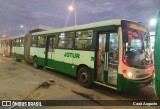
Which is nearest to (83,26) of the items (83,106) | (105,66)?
(105,66)

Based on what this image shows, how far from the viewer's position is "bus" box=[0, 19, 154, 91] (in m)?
6.77

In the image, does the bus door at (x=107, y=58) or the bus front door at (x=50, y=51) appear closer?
the bus door at (x=107, y=58)

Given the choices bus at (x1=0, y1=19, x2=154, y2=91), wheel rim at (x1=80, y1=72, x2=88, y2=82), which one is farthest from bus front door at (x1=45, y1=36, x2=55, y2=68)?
wheel rim at (x1=80, y1=72, x2=88, y2=82)

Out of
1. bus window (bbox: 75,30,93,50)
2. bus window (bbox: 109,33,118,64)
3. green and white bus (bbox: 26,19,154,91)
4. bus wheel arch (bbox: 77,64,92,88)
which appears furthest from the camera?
bus window (bbox: 75,30,93,50)

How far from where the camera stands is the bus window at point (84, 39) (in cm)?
844

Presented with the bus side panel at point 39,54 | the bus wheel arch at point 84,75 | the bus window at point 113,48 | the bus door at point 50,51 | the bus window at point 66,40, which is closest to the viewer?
the bus window at point 113,48

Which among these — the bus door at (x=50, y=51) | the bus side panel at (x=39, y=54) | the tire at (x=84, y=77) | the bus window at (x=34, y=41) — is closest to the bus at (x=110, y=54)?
the tire at (x=84, y=77)

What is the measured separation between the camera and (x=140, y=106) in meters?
6.23

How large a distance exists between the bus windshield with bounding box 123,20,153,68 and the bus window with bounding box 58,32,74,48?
3.58m

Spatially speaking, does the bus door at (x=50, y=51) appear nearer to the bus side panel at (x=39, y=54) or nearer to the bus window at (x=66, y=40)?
the bus side panel at (x=39, y=54)

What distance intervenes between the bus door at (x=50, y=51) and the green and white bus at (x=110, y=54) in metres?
1.64

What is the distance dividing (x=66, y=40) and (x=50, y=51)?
2245 millimetres

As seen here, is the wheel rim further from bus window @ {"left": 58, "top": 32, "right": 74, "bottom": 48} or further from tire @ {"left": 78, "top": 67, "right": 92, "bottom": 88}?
bus window @ {"left": 58, "top": 32, "right": 74, "bottom": 48}

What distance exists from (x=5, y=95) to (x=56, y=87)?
2.28m
